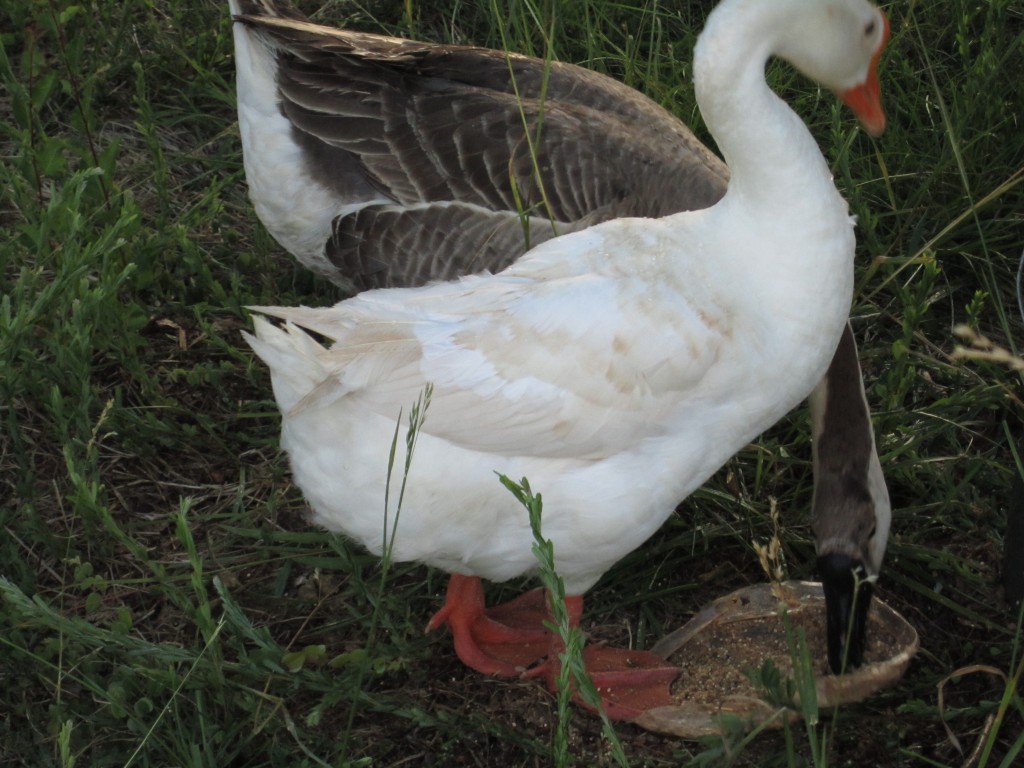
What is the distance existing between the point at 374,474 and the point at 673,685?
0.88 m

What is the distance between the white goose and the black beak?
32cm

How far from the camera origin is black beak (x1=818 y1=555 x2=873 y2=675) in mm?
2457

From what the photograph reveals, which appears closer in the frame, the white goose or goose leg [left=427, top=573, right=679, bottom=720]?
the white goose

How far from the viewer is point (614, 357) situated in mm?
2260

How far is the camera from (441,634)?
282 cm

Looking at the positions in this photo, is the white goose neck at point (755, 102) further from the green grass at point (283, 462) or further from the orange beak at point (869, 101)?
the green grass at point (283, 462)

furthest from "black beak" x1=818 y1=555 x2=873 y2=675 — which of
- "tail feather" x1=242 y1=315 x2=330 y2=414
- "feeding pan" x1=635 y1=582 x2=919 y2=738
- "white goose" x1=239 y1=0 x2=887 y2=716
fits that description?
"tail feather" x1=242 y1=315 x2=330 y2=414

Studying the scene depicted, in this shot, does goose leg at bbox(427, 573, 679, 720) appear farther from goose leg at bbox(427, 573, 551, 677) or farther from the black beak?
the black beak

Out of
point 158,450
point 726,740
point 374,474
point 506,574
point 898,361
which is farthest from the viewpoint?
point 158,450

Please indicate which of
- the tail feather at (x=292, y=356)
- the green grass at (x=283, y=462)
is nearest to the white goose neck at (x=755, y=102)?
the green grass at (x=283, y=462)

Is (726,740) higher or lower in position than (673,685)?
higher

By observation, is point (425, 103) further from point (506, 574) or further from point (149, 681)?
point (149, 681)

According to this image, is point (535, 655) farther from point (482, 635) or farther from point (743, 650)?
point (743, 650)

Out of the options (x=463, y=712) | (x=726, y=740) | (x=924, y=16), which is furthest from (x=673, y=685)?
(x=924, y=16)
